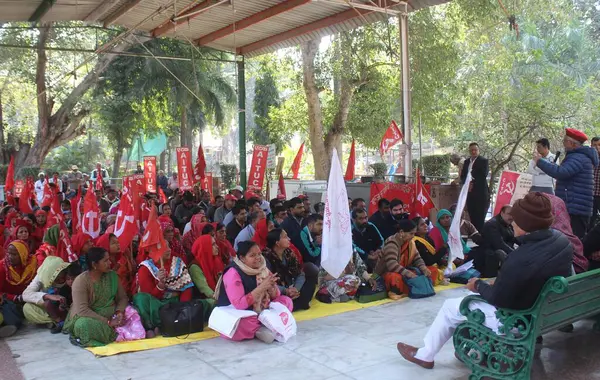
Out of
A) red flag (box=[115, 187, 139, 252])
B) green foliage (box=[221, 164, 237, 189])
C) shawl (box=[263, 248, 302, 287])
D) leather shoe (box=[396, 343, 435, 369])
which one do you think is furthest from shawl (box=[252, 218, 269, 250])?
green foliage (box=[221, 164, 237, 189])

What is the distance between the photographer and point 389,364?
173 inches

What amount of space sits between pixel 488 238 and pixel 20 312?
5658 mm

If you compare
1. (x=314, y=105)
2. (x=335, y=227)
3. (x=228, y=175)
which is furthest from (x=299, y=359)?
(x=228, y=175)

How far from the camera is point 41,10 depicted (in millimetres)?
9797

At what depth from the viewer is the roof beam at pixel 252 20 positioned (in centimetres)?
1033

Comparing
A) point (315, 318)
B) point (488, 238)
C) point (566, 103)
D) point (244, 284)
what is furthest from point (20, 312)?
point (566, 103)

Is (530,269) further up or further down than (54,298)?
further up

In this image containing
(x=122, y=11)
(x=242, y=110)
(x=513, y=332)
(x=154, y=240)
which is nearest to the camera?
(x=513, y=332)

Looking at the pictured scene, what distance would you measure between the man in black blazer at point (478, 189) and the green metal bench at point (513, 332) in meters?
5.28

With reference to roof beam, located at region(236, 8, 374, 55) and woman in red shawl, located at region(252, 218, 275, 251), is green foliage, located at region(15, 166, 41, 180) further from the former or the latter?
woman in red shawl, located at region(252, 218, 275, 251)

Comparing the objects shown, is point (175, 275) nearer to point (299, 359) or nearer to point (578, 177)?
point (299, 359)

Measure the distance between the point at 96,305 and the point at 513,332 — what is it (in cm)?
365

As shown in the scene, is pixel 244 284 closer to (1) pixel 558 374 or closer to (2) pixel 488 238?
(1) pixel 558 374

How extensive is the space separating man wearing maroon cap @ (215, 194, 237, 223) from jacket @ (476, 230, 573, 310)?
5677 millimetres
